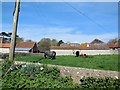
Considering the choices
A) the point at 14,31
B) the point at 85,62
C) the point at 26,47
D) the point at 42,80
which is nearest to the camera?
the point at 42,80

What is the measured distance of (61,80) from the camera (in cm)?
854

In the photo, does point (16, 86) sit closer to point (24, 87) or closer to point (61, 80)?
point (24, 87)

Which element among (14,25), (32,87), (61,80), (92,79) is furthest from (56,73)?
(14,25)

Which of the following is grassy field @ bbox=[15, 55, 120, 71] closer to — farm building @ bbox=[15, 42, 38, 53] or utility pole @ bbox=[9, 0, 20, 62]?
utility pole @ bbox=[9, 0, 20, 62]

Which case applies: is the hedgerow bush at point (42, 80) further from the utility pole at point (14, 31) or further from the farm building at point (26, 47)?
the farm building at point (26, 47)

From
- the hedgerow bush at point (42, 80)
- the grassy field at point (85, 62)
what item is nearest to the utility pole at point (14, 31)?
the hedgerow bush at point (42, 80)

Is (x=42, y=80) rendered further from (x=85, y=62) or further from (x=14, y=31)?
(x=85, y=62)

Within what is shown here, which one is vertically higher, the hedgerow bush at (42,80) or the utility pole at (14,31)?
the utility pole at (14,31)

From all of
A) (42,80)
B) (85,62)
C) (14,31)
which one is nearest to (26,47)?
(85,62)

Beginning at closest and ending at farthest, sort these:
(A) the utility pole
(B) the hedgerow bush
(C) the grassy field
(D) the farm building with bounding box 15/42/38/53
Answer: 1. (B) the hedgerow bush
2. (A) the utility pole
3. (C) the grassy field
4. (D) the farm building with bounding box 15/42/38/53

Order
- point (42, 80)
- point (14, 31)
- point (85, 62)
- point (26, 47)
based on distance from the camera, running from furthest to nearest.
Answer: point (26, 47)
point (85, 62)
point (14, 31)
point (42, 80)

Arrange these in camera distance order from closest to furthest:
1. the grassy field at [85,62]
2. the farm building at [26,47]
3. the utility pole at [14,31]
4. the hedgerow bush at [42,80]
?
the hedgerow bush at [42,80], the utility pole at [14,31], the grassy field at [85,62], the farm building at [26,47]

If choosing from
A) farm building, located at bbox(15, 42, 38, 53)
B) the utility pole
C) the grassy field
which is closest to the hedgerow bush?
the utility pole

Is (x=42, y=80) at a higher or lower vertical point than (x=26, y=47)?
lower
